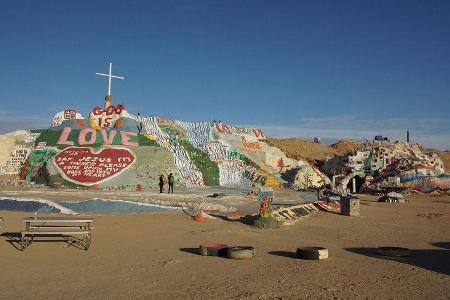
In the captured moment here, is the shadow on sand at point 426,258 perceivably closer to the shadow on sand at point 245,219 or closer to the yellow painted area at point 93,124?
the shadow on sand at point 245,219

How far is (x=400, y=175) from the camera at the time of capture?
137ft

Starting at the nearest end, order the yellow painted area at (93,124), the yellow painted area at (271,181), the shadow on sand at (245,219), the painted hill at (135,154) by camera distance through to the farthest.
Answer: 1. the shadow on sand at (245,219)
2. the painted hill at (135,154)
3. the yellow painted area at (93,124)
4. the yellow painted area at (271,181)

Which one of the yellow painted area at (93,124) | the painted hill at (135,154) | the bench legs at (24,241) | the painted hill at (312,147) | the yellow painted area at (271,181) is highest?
the painted hill at (312,147)

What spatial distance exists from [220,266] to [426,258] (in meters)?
5.29

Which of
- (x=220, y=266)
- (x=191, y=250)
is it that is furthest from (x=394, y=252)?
(x=191, y=250)

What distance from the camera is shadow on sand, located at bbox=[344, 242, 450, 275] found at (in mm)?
10056

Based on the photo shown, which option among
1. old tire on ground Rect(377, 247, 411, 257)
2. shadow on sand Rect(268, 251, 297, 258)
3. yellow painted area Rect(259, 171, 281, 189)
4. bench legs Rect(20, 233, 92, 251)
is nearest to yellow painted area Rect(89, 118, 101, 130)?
yellow painted area Rect(259, 171, 281, 189)

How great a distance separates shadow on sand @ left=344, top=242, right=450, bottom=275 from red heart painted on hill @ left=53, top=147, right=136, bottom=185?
2483cm

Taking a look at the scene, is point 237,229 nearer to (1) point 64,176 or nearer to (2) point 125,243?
(2) point 125,243

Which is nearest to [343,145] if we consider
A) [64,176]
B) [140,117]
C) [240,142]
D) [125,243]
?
[240,142]

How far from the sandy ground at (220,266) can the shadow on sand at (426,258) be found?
24 millimetres

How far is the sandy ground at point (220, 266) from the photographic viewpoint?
793cm

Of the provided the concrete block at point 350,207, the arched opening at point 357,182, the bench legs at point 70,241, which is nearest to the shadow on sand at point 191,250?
the bench legs at point 70,241

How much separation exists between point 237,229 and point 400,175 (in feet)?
99.7
